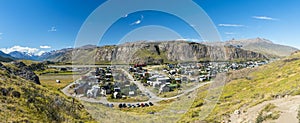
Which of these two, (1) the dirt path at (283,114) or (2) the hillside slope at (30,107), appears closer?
(2) the hillside slope at (30,107)

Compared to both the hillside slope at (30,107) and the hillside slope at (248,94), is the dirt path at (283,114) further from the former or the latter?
the hillside slope at (30,107)

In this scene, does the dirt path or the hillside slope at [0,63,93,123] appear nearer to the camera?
the hillside slope at [0,63,93,123]

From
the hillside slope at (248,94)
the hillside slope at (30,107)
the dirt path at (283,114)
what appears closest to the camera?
the hillside slope at (30,107)

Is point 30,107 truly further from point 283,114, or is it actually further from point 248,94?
point 248,94

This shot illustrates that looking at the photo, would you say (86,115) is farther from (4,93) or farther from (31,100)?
(4,93)

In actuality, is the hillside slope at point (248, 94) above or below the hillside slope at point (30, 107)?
below

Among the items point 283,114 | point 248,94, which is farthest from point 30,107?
point 248,94

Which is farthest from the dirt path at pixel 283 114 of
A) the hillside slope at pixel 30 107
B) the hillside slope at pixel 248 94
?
the hillside slope at pixel 30 107

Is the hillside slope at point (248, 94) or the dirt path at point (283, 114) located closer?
the dirt path at point (283, 114)

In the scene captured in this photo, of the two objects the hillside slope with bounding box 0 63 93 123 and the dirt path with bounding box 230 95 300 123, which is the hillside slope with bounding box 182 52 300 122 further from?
the hillside slope with bounding box 0 63 93 123

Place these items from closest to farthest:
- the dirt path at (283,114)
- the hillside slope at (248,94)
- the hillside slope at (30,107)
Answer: the hillside slope at (30,107) → the dirt path at (283,114) → the hillside slope at (248,94)

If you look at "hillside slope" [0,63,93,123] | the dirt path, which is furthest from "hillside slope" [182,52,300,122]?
"hillside slope" [0,63,93,123]
